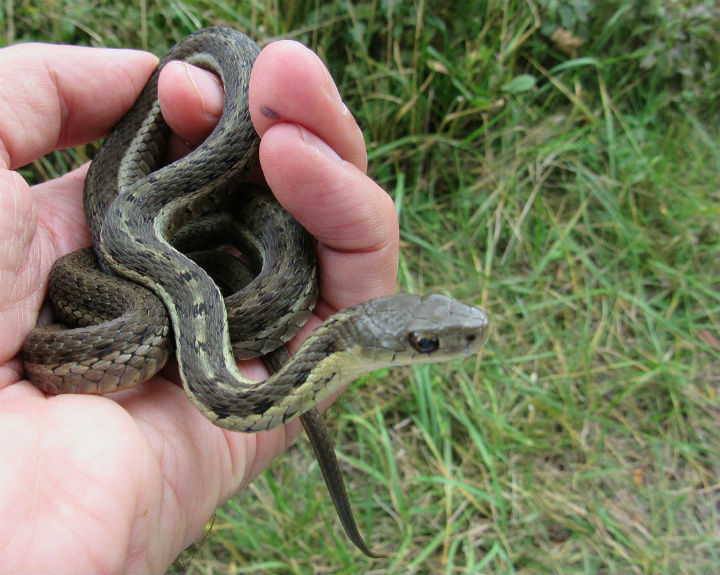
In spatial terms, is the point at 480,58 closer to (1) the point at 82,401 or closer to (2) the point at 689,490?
(2) the point at 689,490

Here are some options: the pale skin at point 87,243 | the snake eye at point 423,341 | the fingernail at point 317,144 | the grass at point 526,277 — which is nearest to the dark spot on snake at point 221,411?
the pale skin at point 87,243

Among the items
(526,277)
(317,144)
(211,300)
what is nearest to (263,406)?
(211,300)

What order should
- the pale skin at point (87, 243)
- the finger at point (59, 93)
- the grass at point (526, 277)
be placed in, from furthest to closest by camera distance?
the grass at point (526, 277)
the finger at point (59, 93)
the pale skin at point (87, 243)

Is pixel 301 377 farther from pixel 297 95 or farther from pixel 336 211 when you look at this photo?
pixel 297 95

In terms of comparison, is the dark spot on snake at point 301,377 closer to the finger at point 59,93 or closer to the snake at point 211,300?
the snake at point 211,300

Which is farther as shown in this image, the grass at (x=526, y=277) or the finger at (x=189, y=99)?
the grass at (x=526, y=277)

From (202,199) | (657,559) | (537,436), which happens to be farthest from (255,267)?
(657,559)
